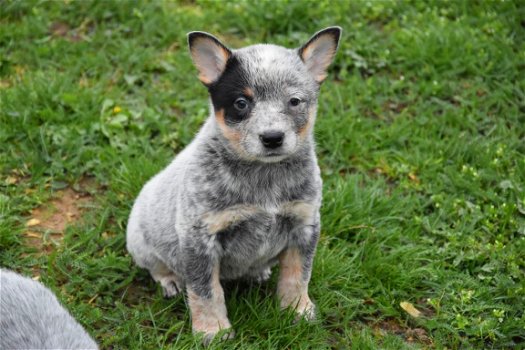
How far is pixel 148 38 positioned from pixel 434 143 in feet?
9.57

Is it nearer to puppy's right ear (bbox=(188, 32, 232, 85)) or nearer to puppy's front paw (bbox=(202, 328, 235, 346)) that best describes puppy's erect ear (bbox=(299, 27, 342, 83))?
puppy's right ear (bbox=(188, 32, 232, 85))

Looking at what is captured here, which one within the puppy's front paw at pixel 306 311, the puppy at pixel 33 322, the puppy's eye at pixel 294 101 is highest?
the puppy's eye at pixel 294 101

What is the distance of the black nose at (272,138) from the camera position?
13.0 ft

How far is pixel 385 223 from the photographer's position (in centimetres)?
542

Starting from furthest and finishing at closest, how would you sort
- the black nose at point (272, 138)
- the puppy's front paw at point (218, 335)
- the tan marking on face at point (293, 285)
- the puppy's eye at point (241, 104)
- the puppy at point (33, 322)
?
the tan marking on face at point (293, 285) → the puppy's front paw at point (218, 335) → the puppy's eye at point (241, 104) → the black nose at point (272, 138) → the puppy at point (33, 322)

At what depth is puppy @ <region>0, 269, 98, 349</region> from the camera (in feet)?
11.5

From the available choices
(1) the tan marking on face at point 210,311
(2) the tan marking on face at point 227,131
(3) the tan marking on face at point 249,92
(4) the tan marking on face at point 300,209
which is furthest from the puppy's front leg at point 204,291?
(3) the tan marking on face at point 249,92

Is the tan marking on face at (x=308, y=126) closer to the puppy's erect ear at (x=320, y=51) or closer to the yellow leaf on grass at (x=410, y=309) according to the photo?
the puppy's erect ear at (x=320, y=51)

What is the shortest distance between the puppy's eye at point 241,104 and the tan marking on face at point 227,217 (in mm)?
581

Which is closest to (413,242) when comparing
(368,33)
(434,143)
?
(434,143)

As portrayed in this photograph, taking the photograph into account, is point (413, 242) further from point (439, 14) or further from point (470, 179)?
point (439, 14)

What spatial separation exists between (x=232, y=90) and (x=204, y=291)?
1.22 meters

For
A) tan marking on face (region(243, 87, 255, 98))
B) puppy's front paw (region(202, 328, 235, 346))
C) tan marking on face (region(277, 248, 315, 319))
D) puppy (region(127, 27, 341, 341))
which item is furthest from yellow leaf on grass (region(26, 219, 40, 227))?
tan marking on face (region(243, 87, 255, 98))

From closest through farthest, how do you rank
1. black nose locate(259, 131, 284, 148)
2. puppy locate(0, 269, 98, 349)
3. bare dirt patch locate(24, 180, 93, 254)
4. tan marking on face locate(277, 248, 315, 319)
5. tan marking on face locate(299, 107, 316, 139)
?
puppy locate(0, 269, 98, 349) < black nose locate(259, 131, 284, 148) < tan marking on face locate(299, 107, 316, 139) < tan marking on face locate(277, 248, 315, 319) < bare dirt patch locate(24, 180, 93, 254)
